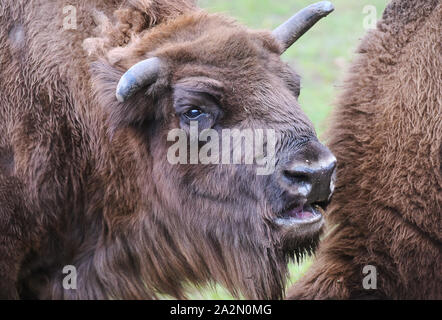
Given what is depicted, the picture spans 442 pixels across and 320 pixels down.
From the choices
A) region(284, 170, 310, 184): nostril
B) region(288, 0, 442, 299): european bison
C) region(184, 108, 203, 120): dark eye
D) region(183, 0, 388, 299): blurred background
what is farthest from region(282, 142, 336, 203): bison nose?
region(183, 0, 388, 299): blurred background

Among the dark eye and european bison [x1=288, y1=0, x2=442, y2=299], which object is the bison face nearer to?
the dark eye

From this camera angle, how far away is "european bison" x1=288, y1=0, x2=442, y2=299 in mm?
4848

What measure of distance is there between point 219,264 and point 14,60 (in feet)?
6.41

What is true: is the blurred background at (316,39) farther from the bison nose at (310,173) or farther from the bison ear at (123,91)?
the bison nose at (310,173)

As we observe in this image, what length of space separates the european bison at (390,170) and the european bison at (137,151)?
0.61 metres

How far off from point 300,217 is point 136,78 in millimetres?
1311

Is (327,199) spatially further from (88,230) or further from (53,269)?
(53,269)

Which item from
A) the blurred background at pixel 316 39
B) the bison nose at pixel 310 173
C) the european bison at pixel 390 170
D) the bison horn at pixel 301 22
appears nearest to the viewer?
the bison nose at pixel 310 173

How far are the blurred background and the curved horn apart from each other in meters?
5.63

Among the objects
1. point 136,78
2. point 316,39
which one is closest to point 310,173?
point 136,78

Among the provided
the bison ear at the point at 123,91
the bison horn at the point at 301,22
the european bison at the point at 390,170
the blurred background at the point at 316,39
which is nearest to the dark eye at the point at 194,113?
the bison ear at the point at 123,91

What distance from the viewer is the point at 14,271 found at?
4859 millimetres

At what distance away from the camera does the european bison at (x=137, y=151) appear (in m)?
4.43

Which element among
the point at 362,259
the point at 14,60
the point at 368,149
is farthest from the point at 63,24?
the point at 362,259
